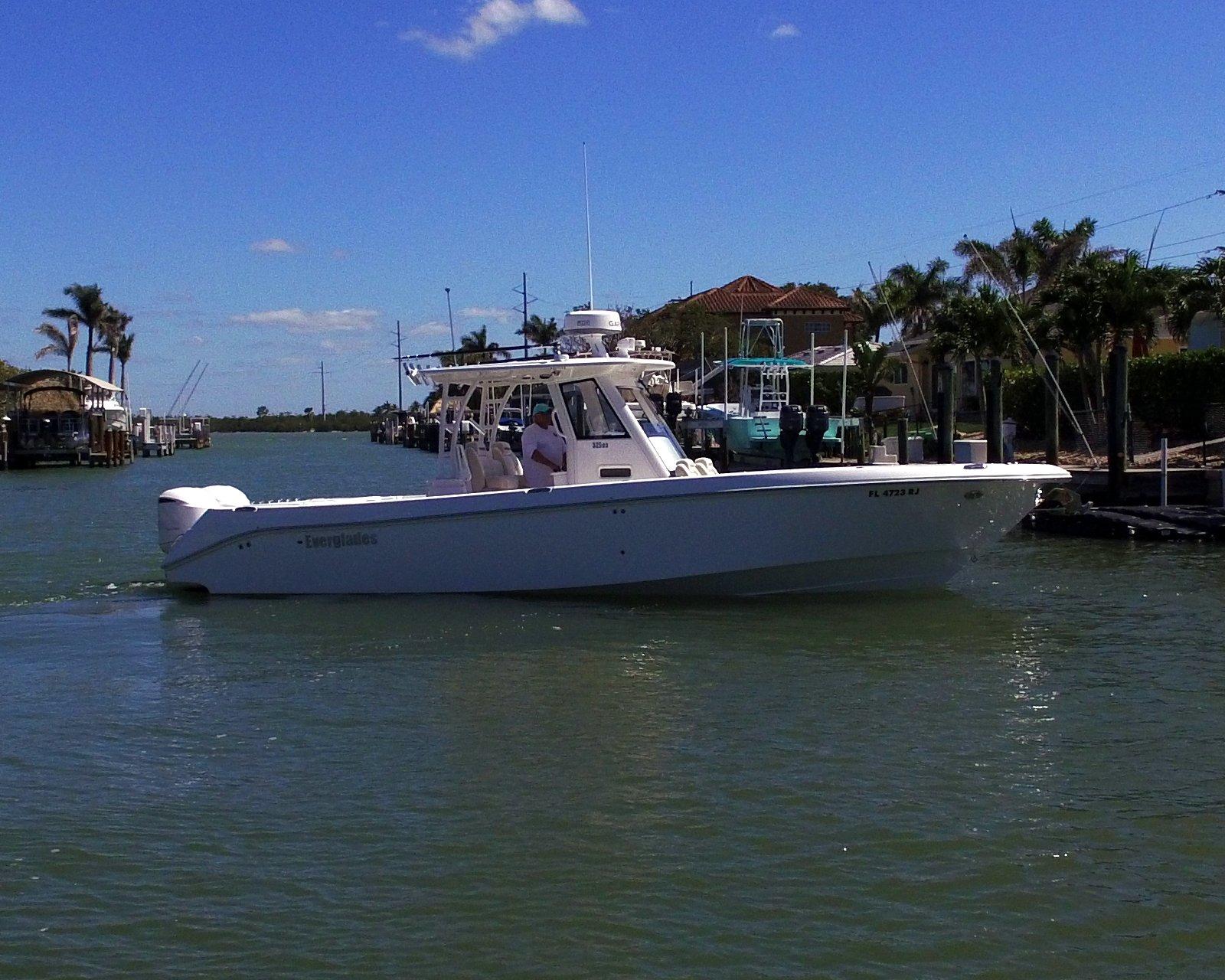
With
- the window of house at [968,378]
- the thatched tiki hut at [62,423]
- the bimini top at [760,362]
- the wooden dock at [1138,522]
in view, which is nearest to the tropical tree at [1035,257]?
the window of house at [968,378]

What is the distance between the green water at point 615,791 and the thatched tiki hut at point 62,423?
5641cm

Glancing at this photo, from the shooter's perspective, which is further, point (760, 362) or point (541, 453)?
point (760, 362)

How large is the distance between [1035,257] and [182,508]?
42192 mm

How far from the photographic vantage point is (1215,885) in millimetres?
6863

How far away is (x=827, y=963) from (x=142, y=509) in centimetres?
3129

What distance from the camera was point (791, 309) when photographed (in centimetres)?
7500

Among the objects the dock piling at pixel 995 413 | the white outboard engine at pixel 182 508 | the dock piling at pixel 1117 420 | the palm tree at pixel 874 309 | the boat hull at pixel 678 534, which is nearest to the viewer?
the boat hull at pixel 678 534

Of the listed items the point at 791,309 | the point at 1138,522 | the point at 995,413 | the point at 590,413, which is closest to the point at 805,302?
the point at 791,309

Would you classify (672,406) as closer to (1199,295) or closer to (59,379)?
(1199,295)

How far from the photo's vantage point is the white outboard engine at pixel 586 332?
15641 millimetres

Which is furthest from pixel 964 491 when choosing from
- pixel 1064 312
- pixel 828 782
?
pixel 1064 312

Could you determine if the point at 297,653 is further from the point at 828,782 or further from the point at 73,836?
the point at 828,782

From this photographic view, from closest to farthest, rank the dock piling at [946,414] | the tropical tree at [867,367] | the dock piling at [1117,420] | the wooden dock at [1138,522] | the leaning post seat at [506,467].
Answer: the leaning post seat at [506,467] < the wooden dock at [1138,522] < the dock piling at [1117,420] < the dock piling at [946,414] < the tropical tree at [867,367]

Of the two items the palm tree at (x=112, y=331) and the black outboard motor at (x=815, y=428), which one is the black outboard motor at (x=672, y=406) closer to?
the black outboard motor at (x=815, y=428)
